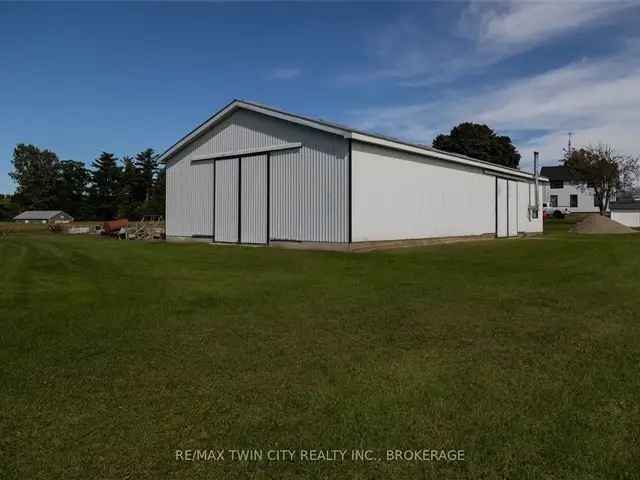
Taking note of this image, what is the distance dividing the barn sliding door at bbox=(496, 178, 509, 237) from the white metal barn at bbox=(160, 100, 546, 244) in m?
0.61

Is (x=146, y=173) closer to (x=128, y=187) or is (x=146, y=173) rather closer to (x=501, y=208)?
(x=128, y=187)

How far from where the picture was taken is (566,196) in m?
77.6

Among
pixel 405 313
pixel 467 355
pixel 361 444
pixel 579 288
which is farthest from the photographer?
pixel 579 288

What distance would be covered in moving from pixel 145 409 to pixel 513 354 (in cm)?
370

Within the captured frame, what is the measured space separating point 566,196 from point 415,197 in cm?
6639

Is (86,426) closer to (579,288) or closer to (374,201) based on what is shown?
(579,288)

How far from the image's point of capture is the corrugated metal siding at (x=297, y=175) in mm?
18297

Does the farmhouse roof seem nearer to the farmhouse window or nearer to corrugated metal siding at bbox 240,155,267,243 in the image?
corrugated metal siding at bbox 240,155,267,243

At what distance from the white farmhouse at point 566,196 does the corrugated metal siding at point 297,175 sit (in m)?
66.3

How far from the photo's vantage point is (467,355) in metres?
5.19

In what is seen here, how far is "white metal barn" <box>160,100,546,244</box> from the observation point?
1845 cm

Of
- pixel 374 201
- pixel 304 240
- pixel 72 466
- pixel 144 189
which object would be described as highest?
pixel 144 189

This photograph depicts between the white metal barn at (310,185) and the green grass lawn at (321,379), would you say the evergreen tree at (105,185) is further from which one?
the green grass lawn at (321,379)

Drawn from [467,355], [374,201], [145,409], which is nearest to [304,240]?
[374,201]
